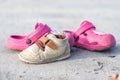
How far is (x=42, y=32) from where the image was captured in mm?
2283

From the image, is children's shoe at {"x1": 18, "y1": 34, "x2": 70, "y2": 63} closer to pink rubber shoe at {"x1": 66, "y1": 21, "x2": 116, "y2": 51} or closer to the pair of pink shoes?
the pair of pink shoes

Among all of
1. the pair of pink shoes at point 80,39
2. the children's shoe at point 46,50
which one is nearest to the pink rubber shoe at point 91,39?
the pair of pink shoes at point 80,39

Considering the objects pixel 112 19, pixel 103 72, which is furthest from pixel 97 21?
pixel 103 72

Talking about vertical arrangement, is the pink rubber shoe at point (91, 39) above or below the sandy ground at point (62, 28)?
above

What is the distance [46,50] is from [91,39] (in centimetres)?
38

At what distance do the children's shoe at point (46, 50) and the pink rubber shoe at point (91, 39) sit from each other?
0.21 metres

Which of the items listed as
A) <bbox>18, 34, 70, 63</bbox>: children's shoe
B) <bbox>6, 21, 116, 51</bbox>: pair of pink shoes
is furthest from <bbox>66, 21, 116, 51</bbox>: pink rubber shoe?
<bbox>18, 34, 70, 63</bbox>: children's shoe

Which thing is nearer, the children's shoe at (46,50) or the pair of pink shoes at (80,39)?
the children's shoe at (46,50)

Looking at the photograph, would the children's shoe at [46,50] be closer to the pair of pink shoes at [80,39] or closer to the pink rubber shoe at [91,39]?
the pair of pink shoes at [80,39]

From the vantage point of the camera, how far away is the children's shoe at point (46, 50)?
2127 mm

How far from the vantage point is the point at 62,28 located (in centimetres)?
295

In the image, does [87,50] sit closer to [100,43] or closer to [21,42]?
[100,43]

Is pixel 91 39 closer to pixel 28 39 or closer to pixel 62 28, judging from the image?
pixel 28 39

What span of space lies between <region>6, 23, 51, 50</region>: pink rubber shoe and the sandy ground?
0.05 m
